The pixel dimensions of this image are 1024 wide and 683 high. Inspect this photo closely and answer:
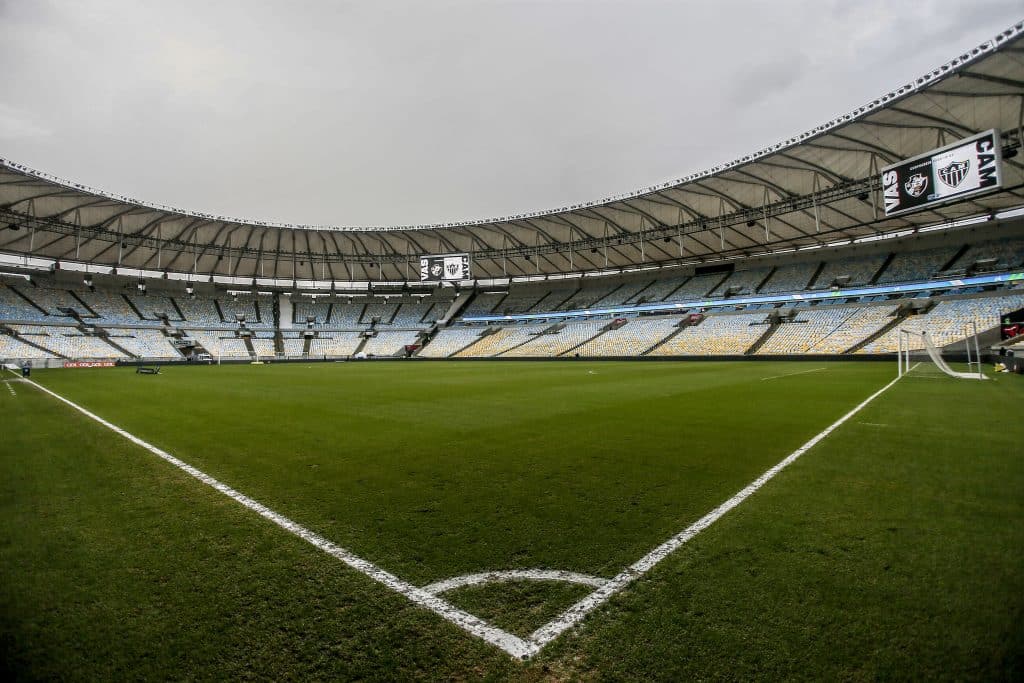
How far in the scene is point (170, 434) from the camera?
7402 millimetres

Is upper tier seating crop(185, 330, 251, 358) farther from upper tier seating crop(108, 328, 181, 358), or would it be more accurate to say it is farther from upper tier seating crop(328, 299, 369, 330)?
upper tier seating crop(328, 299, 369, 330)

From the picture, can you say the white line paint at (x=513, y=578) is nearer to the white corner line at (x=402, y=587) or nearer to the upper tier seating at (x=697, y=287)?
the white corner line at (x=402, y=587)

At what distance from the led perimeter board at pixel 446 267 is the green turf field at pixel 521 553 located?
38405 mm

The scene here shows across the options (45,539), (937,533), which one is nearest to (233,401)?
(45,539)

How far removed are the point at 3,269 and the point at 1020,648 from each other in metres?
66.9

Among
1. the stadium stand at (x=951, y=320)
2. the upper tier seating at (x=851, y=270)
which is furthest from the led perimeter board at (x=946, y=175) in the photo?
the upper tier seating at (x=851, y=270)

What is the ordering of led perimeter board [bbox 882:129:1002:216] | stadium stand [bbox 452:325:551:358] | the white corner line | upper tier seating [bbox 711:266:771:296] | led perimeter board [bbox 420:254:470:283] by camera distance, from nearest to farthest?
the white corner line → led perimeter board [bbox 882:129:1002:216] → led perimeter board [bbox 420:254:470:283] → upper tier seating [bbox 711:266:771:296] → stadium stand [bbox 452:325:551:358]

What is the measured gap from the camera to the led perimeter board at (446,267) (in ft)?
146

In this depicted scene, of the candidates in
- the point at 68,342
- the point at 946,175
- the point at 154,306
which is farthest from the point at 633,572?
the point at 154,306

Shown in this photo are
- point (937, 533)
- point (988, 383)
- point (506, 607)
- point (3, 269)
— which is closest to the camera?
point (506, 607)

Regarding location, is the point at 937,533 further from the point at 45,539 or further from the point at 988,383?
the point at 988,383

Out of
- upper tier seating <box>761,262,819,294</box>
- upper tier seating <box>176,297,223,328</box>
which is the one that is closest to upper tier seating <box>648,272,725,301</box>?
upper tier seating <box>761,262,819,294</box>

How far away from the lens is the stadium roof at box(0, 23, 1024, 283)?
22.7m

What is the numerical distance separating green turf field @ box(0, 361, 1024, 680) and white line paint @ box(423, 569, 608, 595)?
71 millimetres
